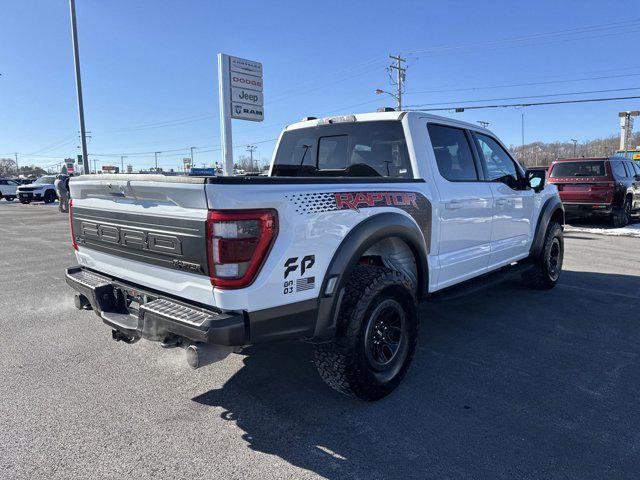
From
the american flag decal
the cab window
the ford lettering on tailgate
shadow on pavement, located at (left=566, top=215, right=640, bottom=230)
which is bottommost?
shadow on pavement, located at (left=566, top=215, right=640, bottom=230)

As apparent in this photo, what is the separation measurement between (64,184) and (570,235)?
17122mm

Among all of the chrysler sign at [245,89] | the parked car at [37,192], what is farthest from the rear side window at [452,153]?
the parked car at [37,192]

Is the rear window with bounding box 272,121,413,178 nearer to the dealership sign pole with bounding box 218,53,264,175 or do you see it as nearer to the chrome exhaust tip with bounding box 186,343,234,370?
the chrome exhaust tip with bounding box 186,343,234,370

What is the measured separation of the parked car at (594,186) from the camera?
465 inches

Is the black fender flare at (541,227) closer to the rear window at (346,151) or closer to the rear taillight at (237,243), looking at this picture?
the rear window at (346,151)

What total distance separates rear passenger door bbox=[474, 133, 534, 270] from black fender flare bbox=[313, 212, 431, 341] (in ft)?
5.89

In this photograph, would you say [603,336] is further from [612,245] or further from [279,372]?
[612,245]

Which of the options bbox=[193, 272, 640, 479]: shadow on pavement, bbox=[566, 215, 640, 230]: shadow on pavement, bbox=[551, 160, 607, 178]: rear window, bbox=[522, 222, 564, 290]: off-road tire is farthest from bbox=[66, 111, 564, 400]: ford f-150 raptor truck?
bbox=[566, 215, 640, 230]: shadow on pavement

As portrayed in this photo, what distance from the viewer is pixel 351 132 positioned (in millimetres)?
4195

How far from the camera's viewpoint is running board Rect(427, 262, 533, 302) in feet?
13.0

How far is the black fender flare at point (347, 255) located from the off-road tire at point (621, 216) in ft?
38.1

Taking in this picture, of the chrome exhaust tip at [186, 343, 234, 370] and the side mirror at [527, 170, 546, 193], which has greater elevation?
the side mirror at [527, 170, 546, 193]

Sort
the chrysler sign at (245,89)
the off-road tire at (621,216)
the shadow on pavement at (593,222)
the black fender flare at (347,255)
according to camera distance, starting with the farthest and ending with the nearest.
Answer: the chrysler sign at (245,89) < the shadow on pavement at (593,222) < the off-road tire at (621,216) < the black fender flare at (347,255)

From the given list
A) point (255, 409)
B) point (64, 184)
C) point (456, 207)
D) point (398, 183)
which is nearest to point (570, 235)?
point (456, 207)
